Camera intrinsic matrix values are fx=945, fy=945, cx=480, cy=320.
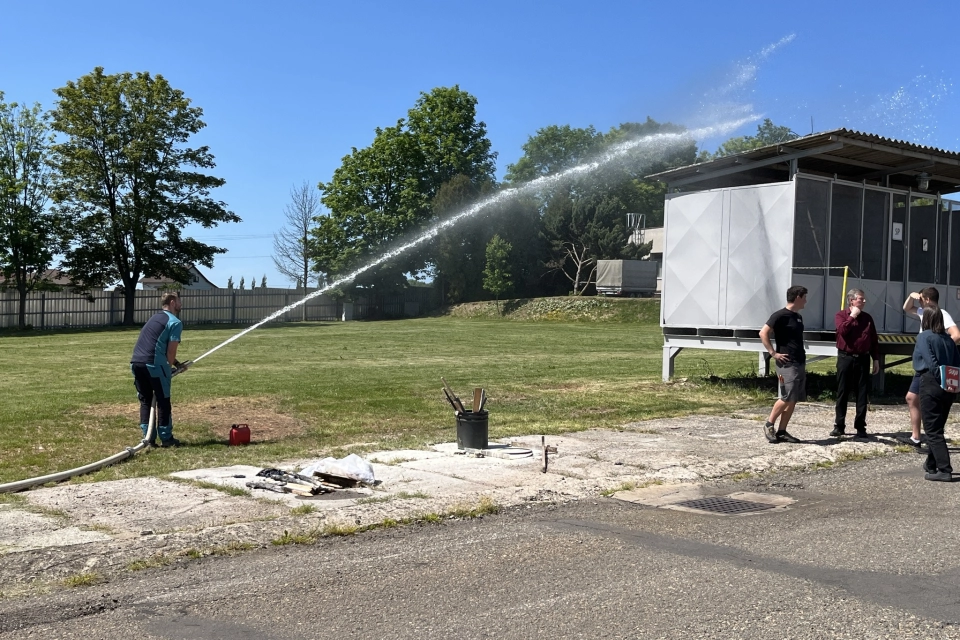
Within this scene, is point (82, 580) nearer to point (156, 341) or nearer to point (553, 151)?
point (156, 341)

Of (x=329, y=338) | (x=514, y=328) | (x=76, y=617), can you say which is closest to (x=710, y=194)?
(x=76, y=617)

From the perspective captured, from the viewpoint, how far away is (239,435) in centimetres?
1091

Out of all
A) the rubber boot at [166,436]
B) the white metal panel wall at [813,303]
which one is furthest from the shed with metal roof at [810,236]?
the rubber boot at [166,436]

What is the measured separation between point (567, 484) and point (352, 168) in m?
59.3

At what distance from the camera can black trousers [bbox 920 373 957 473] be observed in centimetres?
917

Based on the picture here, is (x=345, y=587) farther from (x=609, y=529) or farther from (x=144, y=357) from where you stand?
(x=144, y=357)

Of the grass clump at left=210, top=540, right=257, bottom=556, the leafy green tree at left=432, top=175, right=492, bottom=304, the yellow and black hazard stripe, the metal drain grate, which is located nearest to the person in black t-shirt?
the metal drain grate

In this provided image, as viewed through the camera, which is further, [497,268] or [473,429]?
[497,268]

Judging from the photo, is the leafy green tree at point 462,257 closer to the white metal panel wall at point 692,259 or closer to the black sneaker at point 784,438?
the white metal panel wall at point 692,259

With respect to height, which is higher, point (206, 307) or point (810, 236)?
point (810, 236)

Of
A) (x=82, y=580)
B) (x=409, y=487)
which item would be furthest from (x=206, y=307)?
Answer: (x=82, y=580)

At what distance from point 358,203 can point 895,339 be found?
173ft

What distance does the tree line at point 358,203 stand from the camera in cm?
5034

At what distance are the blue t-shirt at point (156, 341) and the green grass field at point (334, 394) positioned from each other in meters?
1.06
